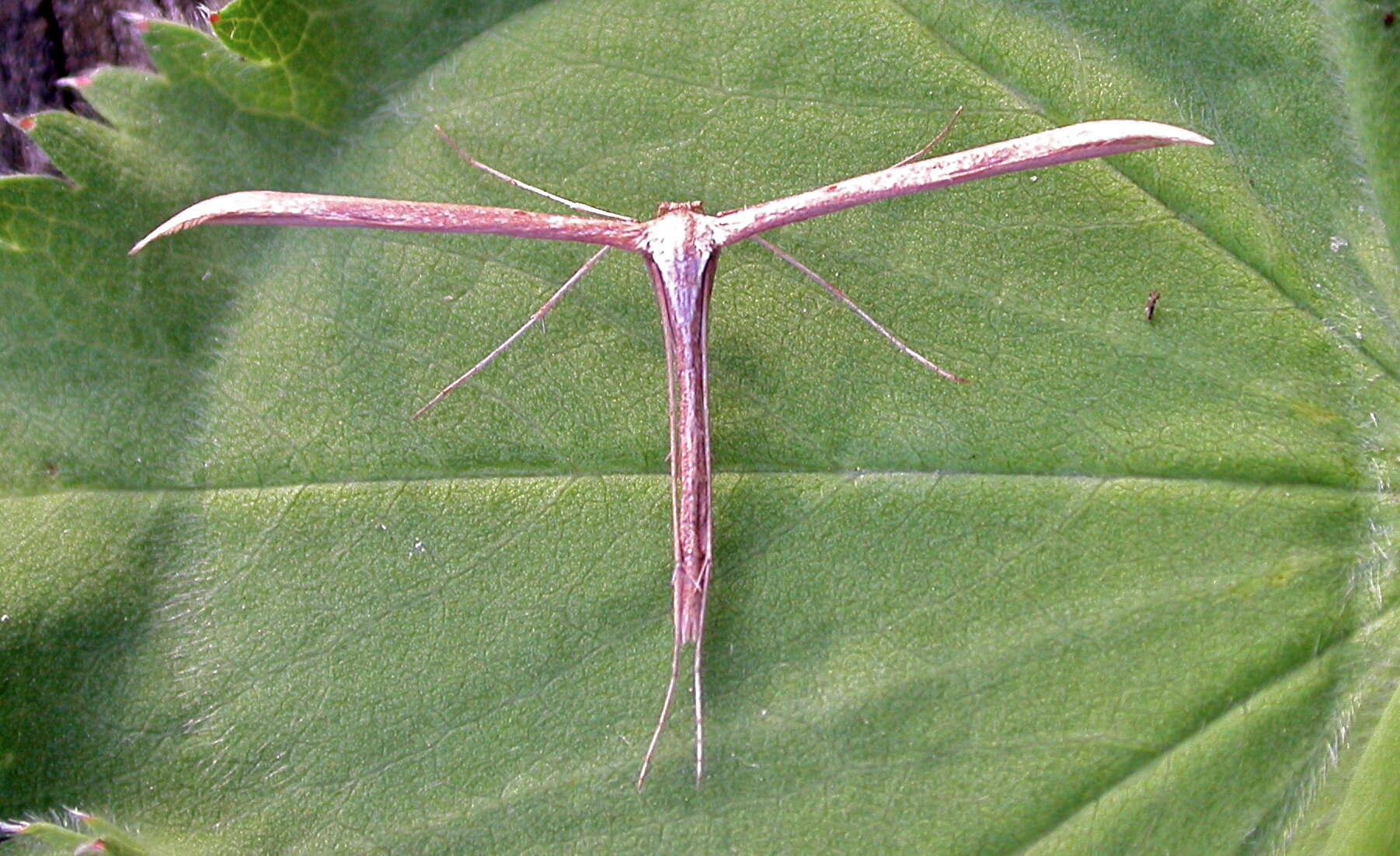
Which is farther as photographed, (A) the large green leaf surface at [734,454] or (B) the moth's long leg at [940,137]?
(B) the moth's long leg at [940,137]

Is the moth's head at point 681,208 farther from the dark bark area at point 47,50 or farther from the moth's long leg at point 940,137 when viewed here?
the dark bark area at point 47,50

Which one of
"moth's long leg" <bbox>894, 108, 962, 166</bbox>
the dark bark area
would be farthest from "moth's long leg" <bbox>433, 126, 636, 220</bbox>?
the dark bark area

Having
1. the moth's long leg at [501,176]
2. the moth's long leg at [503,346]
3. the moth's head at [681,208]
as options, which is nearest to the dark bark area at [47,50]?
the moth's long leg at [501,176]

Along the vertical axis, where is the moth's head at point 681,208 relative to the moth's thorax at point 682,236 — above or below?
above

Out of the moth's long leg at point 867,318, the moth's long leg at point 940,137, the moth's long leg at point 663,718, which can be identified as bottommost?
the moth's long leg at point 663,718

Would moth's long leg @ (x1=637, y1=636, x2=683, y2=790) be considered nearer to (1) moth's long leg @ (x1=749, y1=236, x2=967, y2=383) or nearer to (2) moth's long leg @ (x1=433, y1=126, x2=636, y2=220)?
(1) moth's long leg @ (x1=749, y1=236, x2=967, y2=383)

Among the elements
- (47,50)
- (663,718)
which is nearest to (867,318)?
(663,718)
